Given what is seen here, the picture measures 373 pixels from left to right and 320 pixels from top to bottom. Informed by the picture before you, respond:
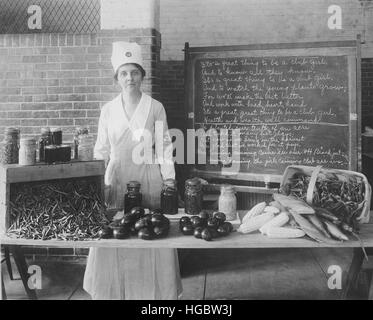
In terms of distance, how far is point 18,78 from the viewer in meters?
4.30

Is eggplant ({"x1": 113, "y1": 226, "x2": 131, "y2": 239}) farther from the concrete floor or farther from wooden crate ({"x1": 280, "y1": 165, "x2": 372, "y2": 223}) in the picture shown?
the concrete floor

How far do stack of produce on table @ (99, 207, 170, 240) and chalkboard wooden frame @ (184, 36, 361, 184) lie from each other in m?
2.08

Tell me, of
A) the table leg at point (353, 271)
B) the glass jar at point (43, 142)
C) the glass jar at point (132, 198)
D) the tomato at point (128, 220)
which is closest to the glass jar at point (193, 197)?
the glass jar at point (132, 198)

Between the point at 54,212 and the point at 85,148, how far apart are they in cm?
48

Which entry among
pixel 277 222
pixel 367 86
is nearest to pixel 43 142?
pixel 277 222

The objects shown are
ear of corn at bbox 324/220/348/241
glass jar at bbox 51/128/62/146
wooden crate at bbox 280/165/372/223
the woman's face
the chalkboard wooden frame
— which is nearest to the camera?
ear of corn at bbox 324/220/348/241

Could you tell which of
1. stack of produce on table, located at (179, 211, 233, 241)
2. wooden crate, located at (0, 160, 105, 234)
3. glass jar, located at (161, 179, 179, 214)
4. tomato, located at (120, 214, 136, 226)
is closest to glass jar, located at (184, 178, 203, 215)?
glass jar, located at (161, 179, 179, 214)

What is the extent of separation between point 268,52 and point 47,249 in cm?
324

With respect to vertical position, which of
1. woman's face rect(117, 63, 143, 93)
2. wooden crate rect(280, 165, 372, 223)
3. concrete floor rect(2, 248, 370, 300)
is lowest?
concrete floor rect(2, 248, 370, 300)

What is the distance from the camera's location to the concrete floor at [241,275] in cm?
382

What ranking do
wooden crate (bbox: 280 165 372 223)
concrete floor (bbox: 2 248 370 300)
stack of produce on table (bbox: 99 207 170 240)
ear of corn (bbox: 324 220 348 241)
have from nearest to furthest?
ear of corn (bbox: 324 220 348 241) < stack of produce on table (bbox: 99 207 170 240) < wooden crate (bbox: 280 165 372 223) < concrete floor (bbox: 2 248 370 300)

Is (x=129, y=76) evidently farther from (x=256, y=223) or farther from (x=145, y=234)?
(x=256, y=223)

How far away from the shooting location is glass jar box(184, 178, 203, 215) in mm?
2885
